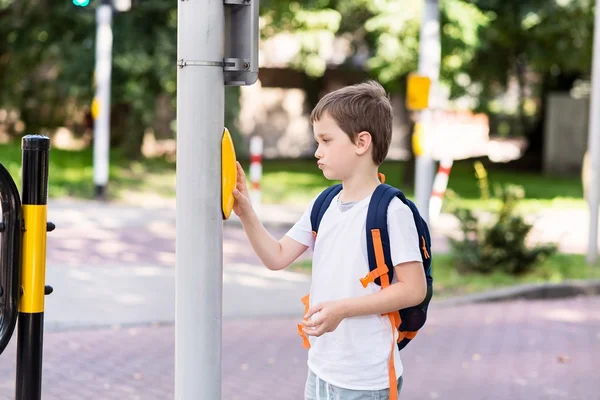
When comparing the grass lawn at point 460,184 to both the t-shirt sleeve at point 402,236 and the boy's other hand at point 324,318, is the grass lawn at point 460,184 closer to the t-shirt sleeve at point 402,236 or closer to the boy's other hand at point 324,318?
the t-shirt sleeve at point 402,236

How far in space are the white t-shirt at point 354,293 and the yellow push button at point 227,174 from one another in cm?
33

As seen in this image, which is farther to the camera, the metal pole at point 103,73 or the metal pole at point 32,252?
the metal pole at point 103,73

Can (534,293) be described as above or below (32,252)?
below

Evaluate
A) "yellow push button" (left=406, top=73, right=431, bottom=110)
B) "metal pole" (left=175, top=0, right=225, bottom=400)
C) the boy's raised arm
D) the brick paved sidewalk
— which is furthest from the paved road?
the boy's raised arm

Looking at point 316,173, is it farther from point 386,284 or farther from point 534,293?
point 386,284

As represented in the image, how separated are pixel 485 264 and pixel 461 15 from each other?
27.9 feet

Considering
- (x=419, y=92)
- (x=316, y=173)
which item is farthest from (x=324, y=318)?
(x=316, y=173)

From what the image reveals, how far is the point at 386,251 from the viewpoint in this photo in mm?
2834

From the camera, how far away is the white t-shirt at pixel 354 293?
2.84 meters

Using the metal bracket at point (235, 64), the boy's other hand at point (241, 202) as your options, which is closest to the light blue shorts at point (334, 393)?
the boy's other hand at point (241, 202)

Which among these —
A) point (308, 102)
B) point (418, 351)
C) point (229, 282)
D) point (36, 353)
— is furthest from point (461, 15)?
point (308, 102)

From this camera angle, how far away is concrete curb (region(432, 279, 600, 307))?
9.06 m

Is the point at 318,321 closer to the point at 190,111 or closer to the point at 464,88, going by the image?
the point at 190,111

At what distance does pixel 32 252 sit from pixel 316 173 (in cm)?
2210
